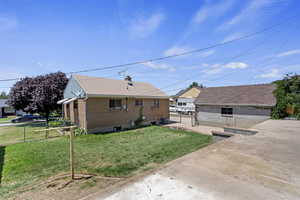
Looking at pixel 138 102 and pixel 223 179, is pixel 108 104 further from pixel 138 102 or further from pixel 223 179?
pixel 223 179

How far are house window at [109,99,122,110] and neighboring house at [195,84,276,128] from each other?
9.08 m

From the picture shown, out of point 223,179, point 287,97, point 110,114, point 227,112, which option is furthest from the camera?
point 227,112

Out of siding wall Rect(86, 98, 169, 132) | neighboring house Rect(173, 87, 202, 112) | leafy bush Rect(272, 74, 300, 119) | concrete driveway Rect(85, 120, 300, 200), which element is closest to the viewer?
concrete driveway Rect(85, 120, 300, 200)

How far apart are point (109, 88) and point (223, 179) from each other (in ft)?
36.4

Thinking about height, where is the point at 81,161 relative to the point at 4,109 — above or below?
below

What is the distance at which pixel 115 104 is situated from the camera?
11703 millimetres

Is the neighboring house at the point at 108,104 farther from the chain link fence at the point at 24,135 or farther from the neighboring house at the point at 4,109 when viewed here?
the neighboring house at the point at 4,109

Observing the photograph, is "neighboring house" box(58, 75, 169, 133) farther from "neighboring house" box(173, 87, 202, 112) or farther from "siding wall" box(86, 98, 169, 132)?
"neighboring house" box(173, 87, 202, 112)

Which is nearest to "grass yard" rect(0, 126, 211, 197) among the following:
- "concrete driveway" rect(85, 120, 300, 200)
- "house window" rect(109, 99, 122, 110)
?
"concrete driveway" rect(85, 120, 300, 200)

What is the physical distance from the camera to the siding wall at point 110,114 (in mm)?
10245

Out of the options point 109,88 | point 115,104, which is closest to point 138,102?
point 115,104

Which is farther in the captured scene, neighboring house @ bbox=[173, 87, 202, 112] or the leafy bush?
neighboring house @ bbox=[173, 87, 202, 112]

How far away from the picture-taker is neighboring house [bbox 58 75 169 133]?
10.3 m

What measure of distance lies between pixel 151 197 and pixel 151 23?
899cm
